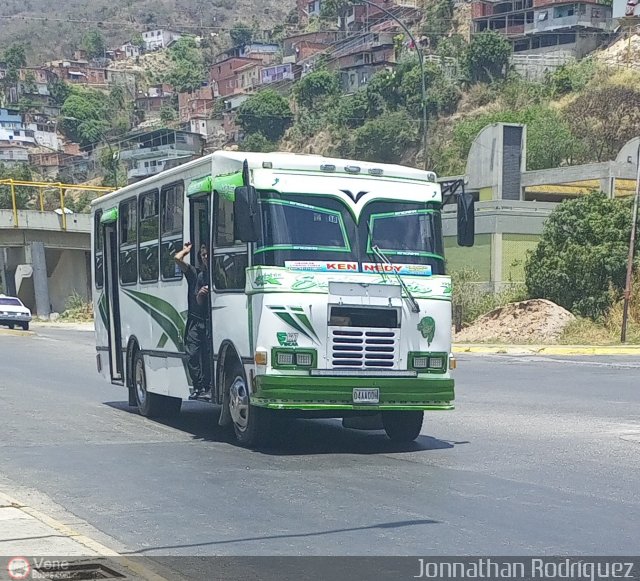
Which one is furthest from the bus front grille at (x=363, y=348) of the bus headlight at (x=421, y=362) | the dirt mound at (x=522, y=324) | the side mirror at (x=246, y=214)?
the dirt mound at (x=522, y=324)

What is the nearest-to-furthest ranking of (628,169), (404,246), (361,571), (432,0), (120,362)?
(361,571), (404,246), (120,362), (628,169), (432,0)

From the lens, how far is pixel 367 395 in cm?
1193

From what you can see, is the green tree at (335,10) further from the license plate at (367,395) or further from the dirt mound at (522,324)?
the license plate at (367,395)

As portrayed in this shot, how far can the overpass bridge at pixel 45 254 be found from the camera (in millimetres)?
56625

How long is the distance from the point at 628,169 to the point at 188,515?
127 ft

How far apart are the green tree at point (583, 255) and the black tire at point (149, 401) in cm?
2024

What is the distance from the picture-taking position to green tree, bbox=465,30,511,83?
105000 mm

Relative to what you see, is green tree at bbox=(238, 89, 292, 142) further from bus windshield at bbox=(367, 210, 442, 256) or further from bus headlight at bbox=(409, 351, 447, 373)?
bus headlight at bbox=(409, 351, 447, 373)

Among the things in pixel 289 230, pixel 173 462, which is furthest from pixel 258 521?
pixel 289 230

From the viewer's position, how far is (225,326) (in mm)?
12578

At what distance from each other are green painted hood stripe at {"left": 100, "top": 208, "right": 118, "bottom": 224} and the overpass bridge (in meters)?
36.0

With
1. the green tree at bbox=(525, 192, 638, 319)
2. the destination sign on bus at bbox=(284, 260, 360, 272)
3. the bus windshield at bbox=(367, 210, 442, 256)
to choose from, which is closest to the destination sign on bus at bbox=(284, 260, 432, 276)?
the destination sign on bus at bbox=(284, 260, 360, 272)

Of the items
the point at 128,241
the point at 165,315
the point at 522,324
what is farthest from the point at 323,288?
the point at 522,324

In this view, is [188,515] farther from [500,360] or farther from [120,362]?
[500,360]
